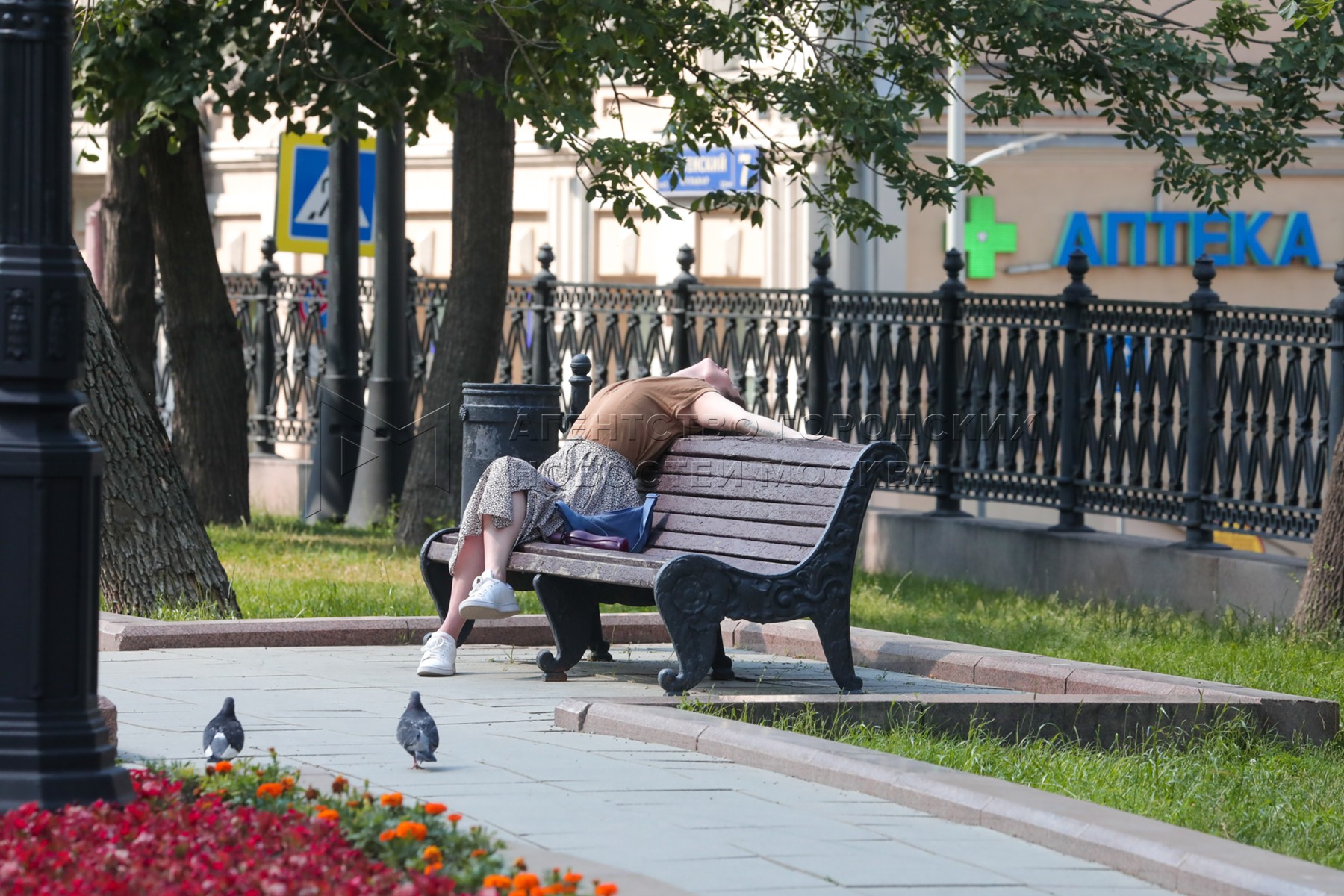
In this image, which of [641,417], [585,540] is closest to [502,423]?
[641,417]

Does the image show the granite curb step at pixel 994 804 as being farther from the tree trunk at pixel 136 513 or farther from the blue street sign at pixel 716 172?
the blue street sign at pixel 716 172

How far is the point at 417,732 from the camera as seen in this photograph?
557 centimetres

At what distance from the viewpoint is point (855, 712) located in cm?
656

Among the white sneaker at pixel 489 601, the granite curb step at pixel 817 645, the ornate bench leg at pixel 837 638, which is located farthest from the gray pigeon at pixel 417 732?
the granite curb step at pixel 817 645

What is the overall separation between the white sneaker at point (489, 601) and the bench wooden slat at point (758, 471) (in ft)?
3.00

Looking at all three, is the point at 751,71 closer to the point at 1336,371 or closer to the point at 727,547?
the point at 1336,371

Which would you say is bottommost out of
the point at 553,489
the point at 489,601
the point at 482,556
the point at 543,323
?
the point at 489,601

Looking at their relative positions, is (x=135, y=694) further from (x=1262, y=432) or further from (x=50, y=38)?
(x=1262, y=432)

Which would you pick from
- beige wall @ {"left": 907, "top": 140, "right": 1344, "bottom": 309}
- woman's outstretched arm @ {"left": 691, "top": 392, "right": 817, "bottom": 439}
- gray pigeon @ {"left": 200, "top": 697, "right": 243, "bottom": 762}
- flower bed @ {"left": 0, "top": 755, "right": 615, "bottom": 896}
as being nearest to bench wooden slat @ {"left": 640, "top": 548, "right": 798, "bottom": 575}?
woman's outstretched arm @ {"left": 691, "top": 392, "right": 817, "bottom": 439}

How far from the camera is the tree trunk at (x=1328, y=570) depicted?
9453mm

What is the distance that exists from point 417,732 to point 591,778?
1.57 feet

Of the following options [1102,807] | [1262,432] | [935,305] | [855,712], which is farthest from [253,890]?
[935,305]

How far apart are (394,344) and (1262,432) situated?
21.9 ft

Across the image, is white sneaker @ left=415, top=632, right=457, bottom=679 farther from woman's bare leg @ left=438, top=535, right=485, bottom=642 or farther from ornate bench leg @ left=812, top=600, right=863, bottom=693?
ornate bench leg @ left=812, top=600, right=863, bottom=693
